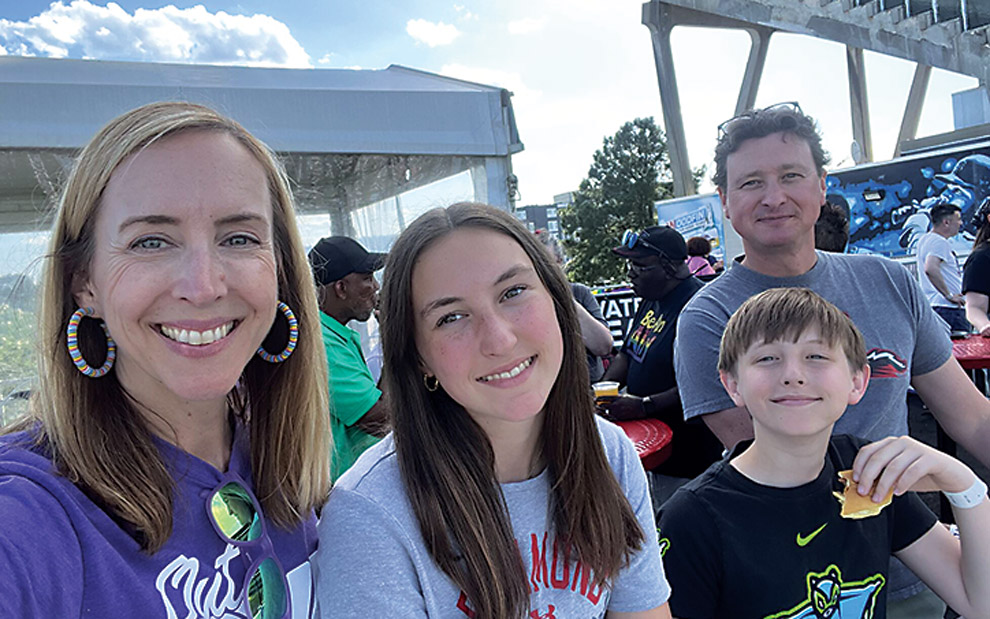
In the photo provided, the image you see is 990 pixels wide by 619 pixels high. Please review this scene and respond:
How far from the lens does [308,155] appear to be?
4.03 meters

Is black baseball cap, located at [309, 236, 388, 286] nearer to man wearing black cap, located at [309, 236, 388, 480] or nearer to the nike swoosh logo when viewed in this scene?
man wearing black cap, located at [309, 236, 388, 480]

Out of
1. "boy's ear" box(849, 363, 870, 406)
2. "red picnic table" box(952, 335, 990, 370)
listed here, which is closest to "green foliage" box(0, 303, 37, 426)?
"boy's ear" box(849, 363, 870, 406)

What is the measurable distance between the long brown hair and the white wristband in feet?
2.81

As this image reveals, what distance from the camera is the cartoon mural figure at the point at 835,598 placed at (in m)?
1.54

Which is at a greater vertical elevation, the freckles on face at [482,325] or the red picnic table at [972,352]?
the freckles on face at [482,325]

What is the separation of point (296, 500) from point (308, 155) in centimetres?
317

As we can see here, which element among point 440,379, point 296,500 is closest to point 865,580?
point 440,379

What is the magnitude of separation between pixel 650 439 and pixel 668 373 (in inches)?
22.9

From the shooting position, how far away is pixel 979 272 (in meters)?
4.96

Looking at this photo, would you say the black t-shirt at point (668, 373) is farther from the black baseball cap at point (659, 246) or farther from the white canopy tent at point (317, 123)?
the white canopy tent at point (317, 123)

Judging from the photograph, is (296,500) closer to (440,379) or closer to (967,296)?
(440,379)

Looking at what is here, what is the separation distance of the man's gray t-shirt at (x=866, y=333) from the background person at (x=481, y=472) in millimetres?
712

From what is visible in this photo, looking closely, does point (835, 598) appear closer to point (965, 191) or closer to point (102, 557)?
point (102, 557)

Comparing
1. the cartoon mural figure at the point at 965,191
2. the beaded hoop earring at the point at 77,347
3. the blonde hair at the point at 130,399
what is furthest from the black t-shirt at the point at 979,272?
the beaded hoop earring at the point at 77,347
